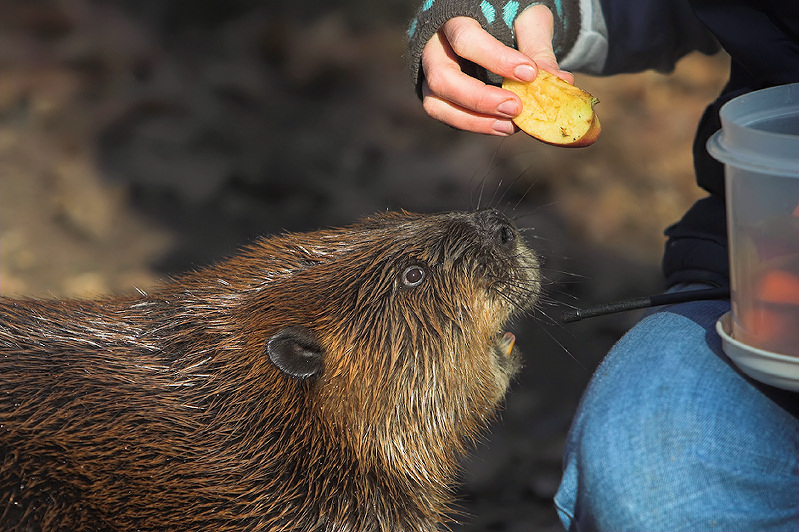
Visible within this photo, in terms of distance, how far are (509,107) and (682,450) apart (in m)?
0.83

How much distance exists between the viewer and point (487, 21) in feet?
6.89

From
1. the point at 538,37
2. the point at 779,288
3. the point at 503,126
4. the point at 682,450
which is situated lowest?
the point at 682,450

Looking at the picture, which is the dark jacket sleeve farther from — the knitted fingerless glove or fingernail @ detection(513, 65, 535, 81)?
fingernail @ detection(513, 65, 535, 81)

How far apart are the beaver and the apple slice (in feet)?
0.88

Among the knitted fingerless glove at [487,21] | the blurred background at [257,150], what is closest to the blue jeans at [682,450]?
the knitted fingerless glove at [487,21]

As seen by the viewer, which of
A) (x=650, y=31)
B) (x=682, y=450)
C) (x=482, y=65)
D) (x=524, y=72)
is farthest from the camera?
(x=650, y=31)

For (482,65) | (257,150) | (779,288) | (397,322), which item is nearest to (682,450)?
(779,288)

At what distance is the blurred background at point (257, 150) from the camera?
3678 mm

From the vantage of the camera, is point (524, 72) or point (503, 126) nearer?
point (524, 72)

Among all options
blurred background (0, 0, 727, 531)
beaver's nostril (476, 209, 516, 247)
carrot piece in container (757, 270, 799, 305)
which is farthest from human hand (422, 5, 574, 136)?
blurred background (0, 0, 727, 531)

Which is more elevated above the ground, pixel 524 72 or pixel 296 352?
pixel 524 72

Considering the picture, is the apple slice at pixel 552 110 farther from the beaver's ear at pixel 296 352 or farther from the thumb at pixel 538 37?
the beaver's ear at pixel 296 352

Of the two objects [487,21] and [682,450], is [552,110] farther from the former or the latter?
[682,450]

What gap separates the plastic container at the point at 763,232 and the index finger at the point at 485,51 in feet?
1.95
